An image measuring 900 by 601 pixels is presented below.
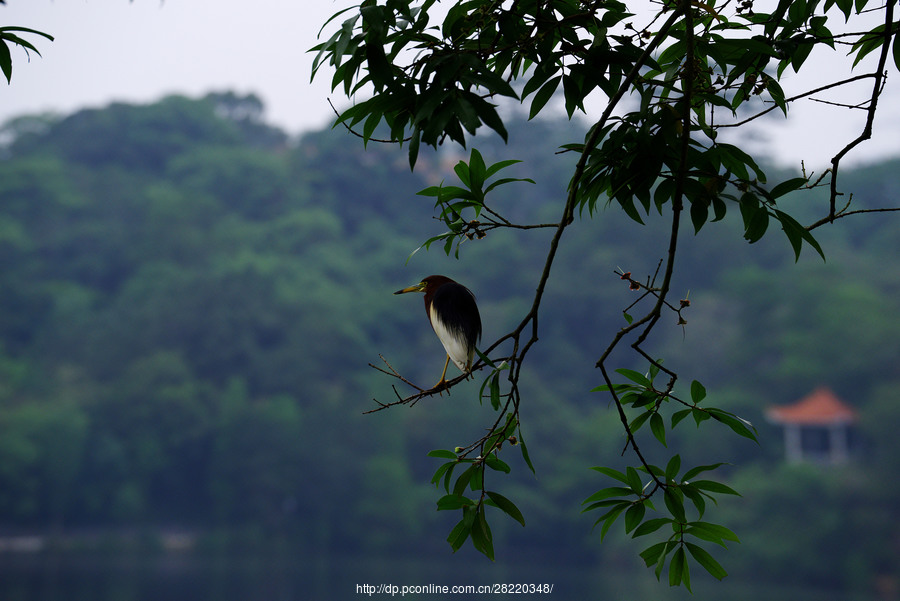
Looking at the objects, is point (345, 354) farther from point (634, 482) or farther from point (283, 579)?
point (634, 482)

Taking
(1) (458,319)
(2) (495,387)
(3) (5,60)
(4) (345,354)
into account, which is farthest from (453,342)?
(4) (345,354)

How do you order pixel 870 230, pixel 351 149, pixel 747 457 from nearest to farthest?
pixel 747 457 → pixel 870 230 → pixel 351 149

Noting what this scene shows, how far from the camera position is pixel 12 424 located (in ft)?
51.0

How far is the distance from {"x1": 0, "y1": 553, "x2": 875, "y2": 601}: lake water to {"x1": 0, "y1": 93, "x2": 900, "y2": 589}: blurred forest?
15.8 inches

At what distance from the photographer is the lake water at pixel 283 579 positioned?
14484mm

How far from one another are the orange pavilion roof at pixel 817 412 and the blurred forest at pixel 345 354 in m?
0.27

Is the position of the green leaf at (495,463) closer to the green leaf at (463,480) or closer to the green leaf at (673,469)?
the green leaf at (463,480)

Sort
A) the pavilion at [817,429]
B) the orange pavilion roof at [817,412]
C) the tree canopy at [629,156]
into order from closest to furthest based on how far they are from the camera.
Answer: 1. the tree canopy at [629,156]
2. the orange pavilion roof at [817,412]
3. the pavilion at [817,429]

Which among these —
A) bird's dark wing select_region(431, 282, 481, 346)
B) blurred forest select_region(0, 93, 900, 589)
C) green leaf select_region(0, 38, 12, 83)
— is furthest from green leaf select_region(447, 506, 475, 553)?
blurred forest select_region(0, 93, 900, 589)

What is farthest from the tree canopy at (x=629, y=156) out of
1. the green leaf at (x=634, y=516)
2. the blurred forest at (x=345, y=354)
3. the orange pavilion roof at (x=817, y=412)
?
the orange pavilion roof at (x=817, y=412)

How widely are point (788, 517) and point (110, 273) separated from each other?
14.2 metres

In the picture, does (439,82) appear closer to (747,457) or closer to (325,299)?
(747,457)

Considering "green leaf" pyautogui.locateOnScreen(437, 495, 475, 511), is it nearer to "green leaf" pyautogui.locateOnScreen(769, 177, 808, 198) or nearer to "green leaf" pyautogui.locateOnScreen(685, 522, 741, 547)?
"green leaf" pyautogui.locateOnScreen(685, 522, 741, 547)

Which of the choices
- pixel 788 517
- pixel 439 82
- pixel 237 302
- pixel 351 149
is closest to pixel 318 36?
pixel 439 82
